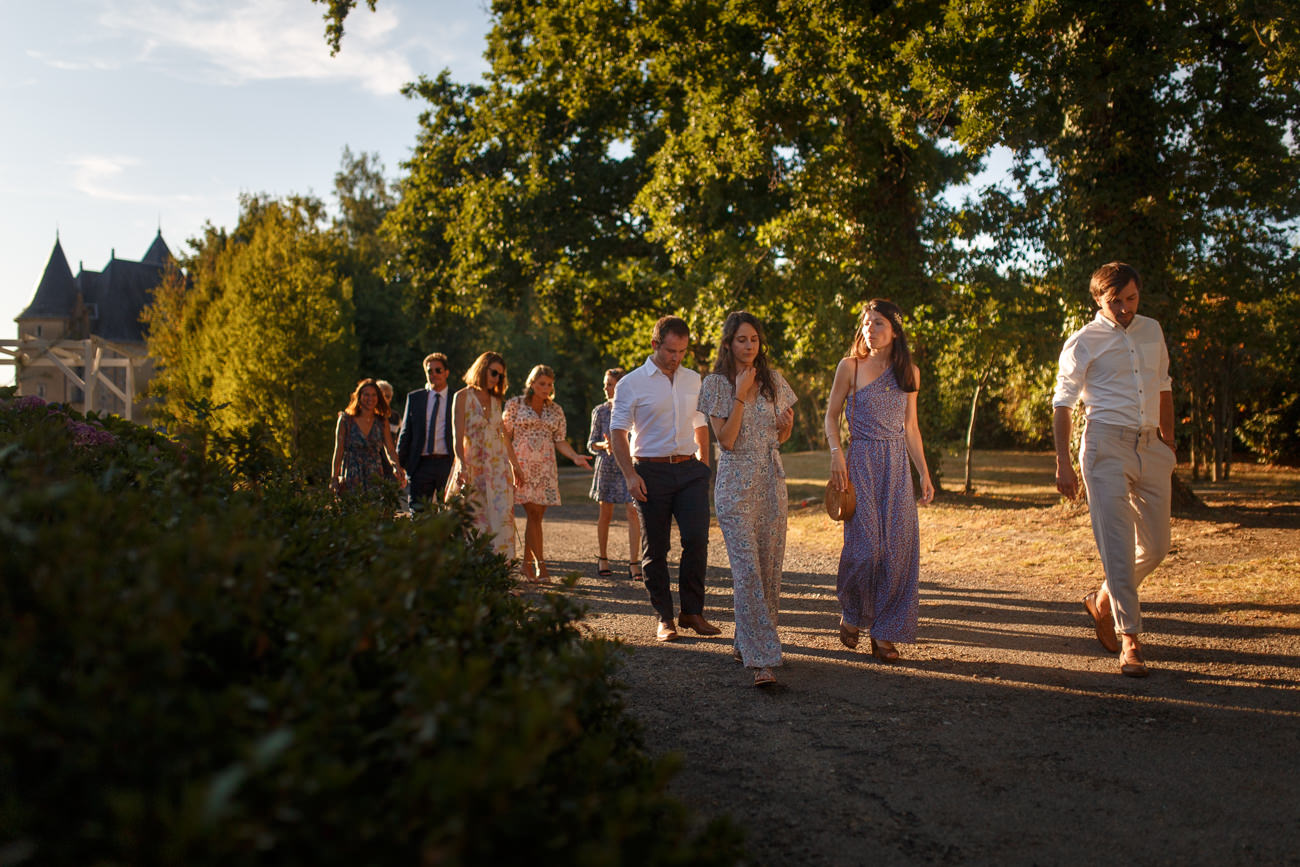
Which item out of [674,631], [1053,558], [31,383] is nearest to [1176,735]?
[674,631]

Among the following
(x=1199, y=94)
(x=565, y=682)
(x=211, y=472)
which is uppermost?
(x=1199, y=94)

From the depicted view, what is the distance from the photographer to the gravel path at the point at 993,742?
358 cm

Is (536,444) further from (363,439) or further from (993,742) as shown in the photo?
(993,742)

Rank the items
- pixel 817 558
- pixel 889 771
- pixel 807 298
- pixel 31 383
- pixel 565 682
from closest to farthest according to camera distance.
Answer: pixel 565 682 < pixel 889 771 < pixel 817 558 < pixel 807 298 < pixel 31 383

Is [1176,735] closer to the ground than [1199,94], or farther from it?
closer to the ground

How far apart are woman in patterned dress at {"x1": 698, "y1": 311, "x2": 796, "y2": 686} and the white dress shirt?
4.25 meters

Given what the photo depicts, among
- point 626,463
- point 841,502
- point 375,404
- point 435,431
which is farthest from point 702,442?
point 375,404

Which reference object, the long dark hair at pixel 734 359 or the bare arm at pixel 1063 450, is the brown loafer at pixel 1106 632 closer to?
the bare arm at pixel 1063 450

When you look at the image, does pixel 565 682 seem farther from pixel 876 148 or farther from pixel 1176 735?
pixel 876 148

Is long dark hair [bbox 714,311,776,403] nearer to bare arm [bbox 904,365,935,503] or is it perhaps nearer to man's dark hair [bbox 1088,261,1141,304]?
bare arm [bbox 904,365,935,503]

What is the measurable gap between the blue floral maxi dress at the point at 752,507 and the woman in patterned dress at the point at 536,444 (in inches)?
175

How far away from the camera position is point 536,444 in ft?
35.9

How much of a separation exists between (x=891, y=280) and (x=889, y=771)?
13051mm

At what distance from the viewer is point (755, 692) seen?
564cm
